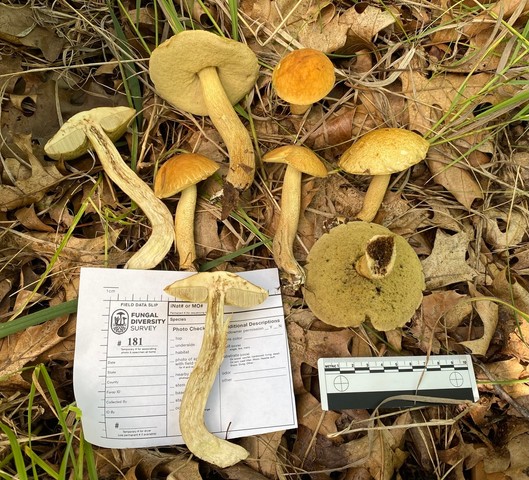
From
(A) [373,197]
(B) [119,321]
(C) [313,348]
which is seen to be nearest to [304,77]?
(A) [373,197]

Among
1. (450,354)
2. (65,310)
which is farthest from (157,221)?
(450,354)

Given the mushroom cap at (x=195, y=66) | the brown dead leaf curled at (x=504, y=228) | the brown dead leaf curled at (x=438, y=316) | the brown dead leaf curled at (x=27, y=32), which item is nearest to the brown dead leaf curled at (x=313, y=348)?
the brown dead leaf curled at (x=438, y=316)

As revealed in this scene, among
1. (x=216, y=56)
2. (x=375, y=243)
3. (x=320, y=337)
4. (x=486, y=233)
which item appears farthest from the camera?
(x=486, y=233)

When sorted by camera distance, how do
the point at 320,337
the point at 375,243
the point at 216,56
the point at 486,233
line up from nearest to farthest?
1. the point at 375,243
2. the point at 216,56
3. the point at 320,337
4. the point at 486,233

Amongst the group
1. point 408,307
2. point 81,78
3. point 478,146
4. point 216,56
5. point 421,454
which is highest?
point 216,56

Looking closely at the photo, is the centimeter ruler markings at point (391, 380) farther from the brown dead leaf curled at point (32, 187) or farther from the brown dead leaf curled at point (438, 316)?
the brown dead leaf curled at point (32, 187)

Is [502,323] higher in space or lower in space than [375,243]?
lower

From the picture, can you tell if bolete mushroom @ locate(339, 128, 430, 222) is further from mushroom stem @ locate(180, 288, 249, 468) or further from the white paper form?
mushroom stem @ locate(180, 288, 249, 468)

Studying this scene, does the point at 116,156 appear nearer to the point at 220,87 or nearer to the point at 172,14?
the point at 220,87

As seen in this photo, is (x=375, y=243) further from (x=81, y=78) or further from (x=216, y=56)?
→ (x=81, y=78)

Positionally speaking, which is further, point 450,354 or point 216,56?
point 450,354
